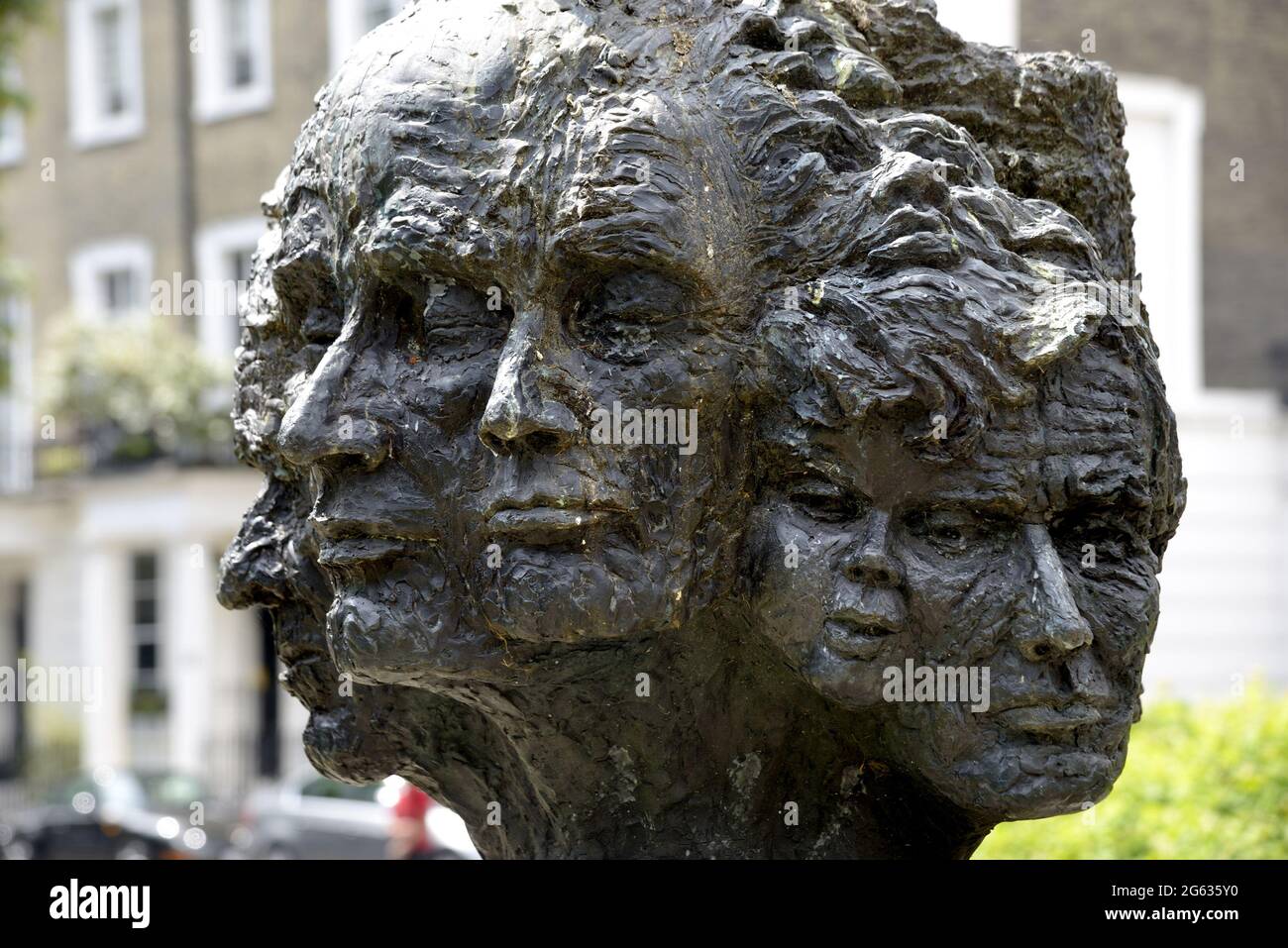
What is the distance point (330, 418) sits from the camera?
2.13m

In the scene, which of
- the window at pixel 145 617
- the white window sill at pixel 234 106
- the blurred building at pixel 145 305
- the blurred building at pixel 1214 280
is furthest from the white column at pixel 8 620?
the blurred building at pixel 1214 280

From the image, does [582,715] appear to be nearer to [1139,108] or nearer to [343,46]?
[1139,108]

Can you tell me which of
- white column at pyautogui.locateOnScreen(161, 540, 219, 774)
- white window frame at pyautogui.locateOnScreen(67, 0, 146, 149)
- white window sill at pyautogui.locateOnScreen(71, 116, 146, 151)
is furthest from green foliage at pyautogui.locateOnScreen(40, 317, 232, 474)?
white window frame at pyautogui.locateOnScreen(67, 0, 146, 149)

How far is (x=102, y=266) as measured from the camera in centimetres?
2188

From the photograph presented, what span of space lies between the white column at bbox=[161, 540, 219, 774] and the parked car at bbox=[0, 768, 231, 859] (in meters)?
5.04

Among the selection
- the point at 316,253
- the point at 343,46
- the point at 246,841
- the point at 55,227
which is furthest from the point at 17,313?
the point at 316,253

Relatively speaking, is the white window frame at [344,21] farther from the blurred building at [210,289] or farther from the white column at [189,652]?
the white column at [189,652]

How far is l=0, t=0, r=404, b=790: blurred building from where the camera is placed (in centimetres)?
1919

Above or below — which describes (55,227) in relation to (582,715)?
above

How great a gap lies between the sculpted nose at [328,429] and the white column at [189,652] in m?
17.5

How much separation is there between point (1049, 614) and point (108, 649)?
20.6 metres

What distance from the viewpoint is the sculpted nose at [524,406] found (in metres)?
1.99

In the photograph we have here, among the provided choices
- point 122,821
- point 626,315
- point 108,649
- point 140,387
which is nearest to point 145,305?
point 140,387

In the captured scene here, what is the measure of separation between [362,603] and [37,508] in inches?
832
